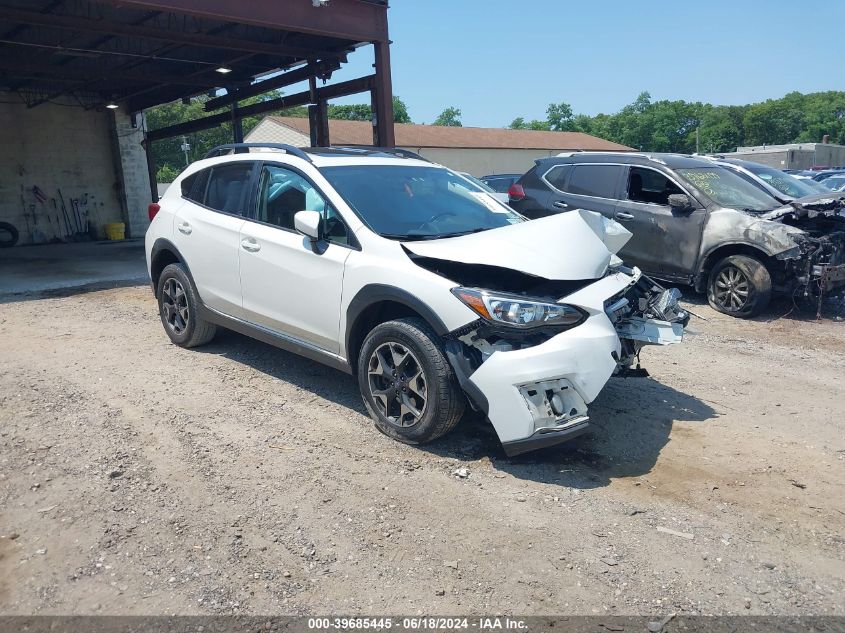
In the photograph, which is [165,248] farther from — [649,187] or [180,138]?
[180,138]

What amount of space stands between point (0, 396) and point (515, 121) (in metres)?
99.8

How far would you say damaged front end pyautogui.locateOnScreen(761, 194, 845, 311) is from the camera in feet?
24.5

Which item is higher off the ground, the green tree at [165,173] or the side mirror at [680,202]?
the green tree at [165,173]

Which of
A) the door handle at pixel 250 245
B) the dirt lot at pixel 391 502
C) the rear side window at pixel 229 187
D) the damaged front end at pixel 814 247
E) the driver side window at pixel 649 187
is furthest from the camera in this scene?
the driver side window at pixel 649 187

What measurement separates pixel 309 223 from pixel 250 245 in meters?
0.97

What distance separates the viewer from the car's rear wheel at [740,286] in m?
7.70

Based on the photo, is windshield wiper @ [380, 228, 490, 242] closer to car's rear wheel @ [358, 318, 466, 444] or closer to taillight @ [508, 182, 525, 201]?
car's rear wheel @ [358, 318, 466, 444]

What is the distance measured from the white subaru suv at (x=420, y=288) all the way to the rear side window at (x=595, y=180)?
410 centimetres

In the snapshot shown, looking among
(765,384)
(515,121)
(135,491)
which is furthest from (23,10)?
(515,121)

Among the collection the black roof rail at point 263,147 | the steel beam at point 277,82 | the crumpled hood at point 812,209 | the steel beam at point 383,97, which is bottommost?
the crumpled hood at point 812,209

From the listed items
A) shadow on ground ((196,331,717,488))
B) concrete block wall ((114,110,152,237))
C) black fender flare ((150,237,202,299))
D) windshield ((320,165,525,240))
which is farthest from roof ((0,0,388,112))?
shadow on ground ((196,331,717,488))

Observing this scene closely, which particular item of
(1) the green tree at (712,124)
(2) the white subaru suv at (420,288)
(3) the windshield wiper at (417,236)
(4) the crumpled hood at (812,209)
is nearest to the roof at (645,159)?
(4) the crumpled hood at (812,209)

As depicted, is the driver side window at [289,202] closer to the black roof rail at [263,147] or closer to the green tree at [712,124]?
the black roof rail at [263,147]

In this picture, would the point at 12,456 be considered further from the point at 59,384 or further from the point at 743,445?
the point at 743,445
